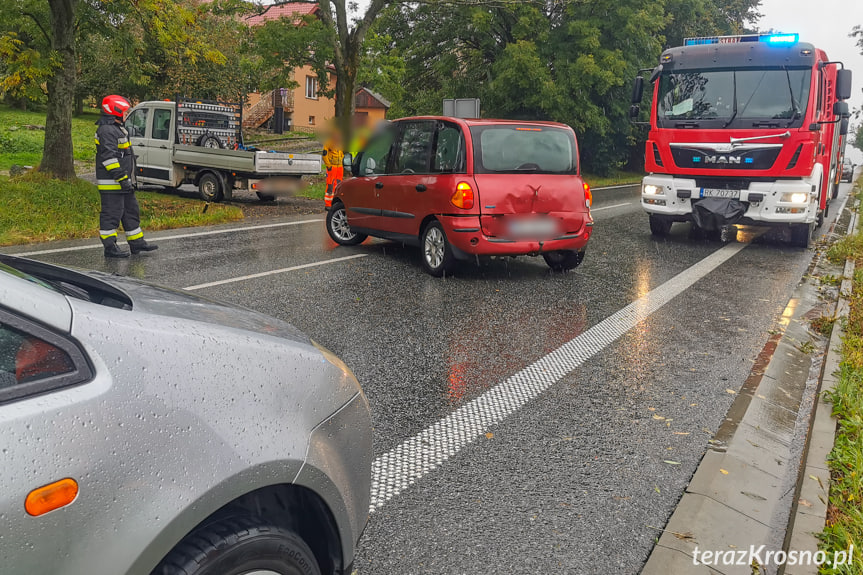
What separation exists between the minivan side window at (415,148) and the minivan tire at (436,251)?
71cm

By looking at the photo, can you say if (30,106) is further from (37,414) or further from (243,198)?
(37,414)

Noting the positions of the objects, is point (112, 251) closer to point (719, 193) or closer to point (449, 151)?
point (449, 151)

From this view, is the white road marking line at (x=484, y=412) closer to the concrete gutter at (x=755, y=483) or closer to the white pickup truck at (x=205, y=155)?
the concrete gutter at (x=755, y=483)

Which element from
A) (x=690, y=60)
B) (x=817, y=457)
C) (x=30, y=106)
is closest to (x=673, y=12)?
(x=690, y=60)

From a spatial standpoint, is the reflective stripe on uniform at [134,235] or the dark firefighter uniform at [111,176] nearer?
the dark firefighter uniform at [111,176]

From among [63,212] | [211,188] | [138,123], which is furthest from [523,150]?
[138,123]

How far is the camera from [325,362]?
230cm

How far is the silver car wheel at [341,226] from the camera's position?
36.1 feet

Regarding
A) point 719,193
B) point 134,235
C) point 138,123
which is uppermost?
point 138,123

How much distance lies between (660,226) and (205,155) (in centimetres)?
1014

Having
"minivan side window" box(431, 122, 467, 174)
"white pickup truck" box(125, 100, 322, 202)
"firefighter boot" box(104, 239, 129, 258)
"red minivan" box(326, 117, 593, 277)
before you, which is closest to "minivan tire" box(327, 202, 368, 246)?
"red minivan" box(326, 117, 593, 277)

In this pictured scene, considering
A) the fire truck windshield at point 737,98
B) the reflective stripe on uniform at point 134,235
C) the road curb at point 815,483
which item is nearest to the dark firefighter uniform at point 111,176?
the reflective stripe on uniform at point 134,235

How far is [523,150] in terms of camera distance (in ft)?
28.5

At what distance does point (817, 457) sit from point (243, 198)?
53.6 ft
